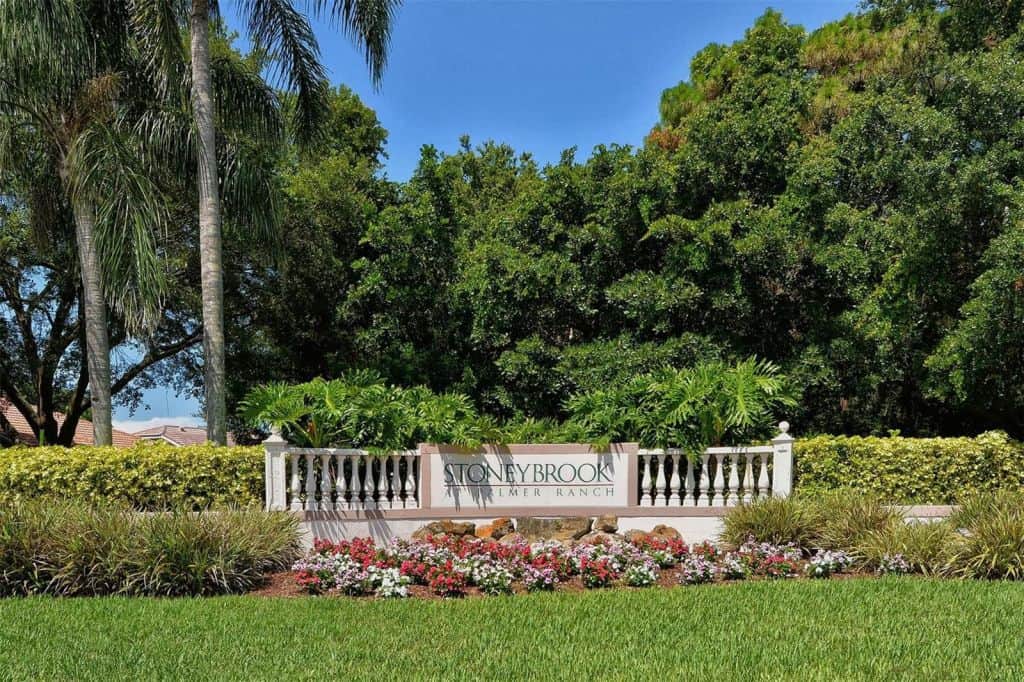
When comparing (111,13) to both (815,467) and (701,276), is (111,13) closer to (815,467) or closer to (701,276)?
(701,276)

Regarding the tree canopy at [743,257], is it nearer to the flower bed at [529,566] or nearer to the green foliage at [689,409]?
the green foliage at [689,409]

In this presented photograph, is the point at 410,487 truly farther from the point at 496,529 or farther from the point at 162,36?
the point at 162,36

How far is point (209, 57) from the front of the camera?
32.8ft

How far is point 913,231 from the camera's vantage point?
9359 millimetres

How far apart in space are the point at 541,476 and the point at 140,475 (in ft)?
15.7

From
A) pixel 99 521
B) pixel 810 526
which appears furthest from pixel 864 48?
pixel 99 521

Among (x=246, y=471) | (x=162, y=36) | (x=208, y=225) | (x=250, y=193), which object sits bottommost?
(x=246, y=471)

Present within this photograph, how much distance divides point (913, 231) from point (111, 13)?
38.9 ft

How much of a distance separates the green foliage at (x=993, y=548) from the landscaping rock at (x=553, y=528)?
12.7ft

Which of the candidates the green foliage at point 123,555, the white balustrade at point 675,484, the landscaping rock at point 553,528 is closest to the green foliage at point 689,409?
the white balustrade at point 675,484

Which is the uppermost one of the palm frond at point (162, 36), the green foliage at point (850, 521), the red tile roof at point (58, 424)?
the palm frond at point (162, 36)

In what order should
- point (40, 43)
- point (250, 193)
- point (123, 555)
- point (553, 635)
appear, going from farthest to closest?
point (250, 193)
point (40, 43)
point (123, 555)
point (553, 635)

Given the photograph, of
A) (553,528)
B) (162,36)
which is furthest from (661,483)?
(162,36)

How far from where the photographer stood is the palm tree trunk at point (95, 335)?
9.79 m
